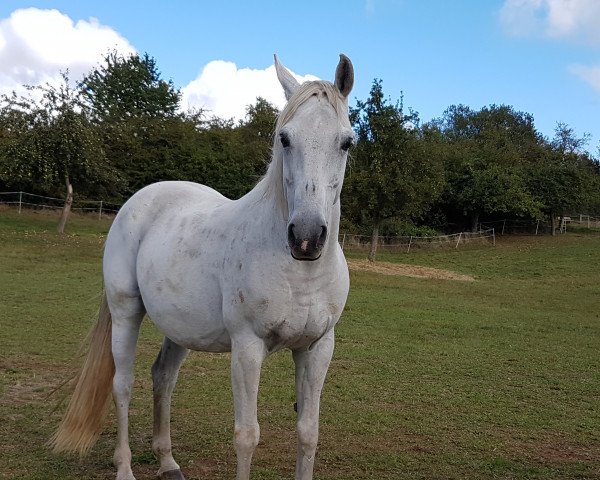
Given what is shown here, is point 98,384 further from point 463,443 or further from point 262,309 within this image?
point 463,443

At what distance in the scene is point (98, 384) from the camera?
438cm

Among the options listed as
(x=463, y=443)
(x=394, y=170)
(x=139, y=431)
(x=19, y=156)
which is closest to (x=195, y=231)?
(x=139, y=431)

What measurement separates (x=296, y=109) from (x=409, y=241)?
3167 cm

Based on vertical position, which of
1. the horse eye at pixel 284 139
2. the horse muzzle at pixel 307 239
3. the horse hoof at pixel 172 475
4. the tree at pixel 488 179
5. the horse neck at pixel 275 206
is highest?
the tree at pixel 488 179

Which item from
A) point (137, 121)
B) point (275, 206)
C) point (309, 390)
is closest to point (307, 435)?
point (309, 390)

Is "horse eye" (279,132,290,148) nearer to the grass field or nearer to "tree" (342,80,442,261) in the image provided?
the grass field

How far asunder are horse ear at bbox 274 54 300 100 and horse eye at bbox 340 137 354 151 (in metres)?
0.47

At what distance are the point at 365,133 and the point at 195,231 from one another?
25523 mm

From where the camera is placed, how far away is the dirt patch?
2383 cm

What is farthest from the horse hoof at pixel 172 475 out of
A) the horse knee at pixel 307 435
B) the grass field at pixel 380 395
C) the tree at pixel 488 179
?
the tree at pixel 488 179

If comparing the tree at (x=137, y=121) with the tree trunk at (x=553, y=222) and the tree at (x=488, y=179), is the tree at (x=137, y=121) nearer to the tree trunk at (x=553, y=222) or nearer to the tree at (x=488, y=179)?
the tree at (x=488, y=179)

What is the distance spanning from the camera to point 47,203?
3116 centimetres

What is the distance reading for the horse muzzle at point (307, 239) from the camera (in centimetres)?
243

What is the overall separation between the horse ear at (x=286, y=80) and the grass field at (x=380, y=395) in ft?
8.93
